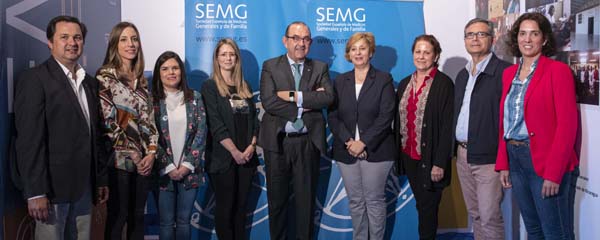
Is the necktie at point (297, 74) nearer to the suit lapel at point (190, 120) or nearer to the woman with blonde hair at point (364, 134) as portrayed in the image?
the woman with blonde hair at point (364, 134)

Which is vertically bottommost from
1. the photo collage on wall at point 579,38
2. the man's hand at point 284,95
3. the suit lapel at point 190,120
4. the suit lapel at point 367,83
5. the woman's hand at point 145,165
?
the woman's hand at point 145,165

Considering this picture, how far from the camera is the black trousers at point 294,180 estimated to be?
3.40 metres

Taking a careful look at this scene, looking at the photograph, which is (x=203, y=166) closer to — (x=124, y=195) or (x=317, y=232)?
(x=124, y=195)

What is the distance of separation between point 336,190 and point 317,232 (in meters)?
0.40

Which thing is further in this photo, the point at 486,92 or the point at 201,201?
the point at 201,201

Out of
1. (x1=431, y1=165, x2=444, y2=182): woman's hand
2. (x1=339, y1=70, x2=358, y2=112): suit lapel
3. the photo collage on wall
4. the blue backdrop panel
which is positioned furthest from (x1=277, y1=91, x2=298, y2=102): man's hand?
the photo collage on wall

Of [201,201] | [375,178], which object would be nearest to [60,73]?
[201,201]

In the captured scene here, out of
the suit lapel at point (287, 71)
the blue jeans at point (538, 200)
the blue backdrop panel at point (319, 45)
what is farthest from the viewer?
the blue backdrop panel at point (319, 45)

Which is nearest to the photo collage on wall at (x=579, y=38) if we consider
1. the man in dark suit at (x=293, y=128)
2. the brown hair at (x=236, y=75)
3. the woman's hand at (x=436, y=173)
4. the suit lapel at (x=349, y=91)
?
the woman's hand at (x=436, y=173)

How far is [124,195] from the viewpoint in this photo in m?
2.81

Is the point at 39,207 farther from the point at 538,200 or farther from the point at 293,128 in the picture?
the point at 538,200

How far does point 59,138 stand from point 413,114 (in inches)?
84.5

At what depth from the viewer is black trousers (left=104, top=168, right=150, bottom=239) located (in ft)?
9.16

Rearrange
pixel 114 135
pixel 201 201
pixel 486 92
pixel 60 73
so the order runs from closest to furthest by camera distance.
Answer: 1. pixel 60 73
2. pixel 114 135
3. pixel 486 92
4. pixel 201 201
